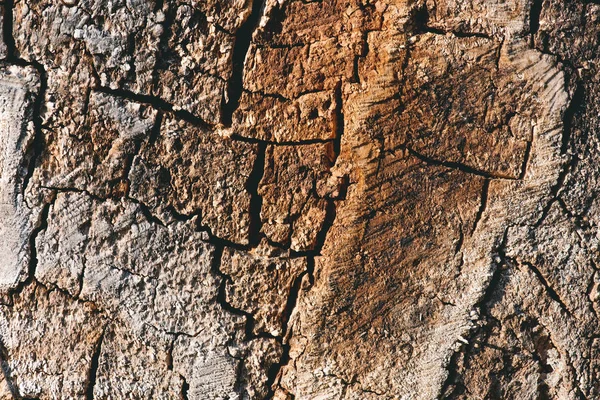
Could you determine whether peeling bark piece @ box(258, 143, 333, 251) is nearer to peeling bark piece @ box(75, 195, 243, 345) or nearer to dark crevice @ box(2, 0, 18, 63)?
peeling bark piece @ box(75, 195, 243, 345)

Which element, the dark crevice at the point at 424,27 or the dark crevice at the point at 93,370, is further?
the dark crevice at the point at 93,370

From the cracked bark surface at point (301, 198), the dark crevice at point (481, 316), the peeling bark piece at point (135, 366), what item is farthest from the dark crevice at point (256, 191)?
the dark crevice at point (481, 316)

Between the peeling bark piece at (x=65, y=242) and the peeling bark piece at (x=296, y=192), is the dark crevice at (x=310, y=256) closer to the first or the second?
the peeling bark piece at (x=296, y=192)

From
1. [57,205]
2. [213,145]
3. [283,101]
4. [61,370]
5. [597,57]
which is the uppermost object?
[597,57]

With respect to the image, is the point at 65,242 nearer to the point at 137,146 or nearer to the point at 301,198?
the point at 137,146

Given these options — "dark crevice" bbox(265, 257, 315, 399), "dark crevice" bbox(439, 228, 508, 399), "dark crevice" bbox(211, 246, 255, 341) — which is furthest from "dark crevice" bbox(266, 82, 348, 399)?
"dark crevice" bbox(439, 228, 508, 399)

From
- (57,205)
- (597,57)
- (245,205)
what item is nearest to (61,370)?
(57,205)

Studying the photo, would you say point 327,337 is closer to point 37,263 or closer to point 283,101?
point 283,101
